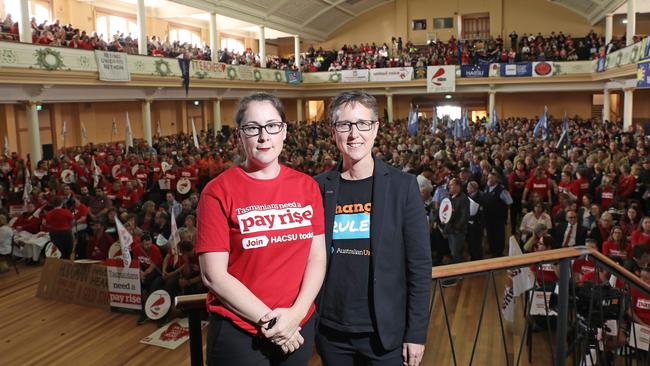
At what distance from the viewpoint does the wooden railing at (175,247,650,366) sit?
2.77 meters

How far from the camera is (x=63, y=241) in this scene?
1066 cm

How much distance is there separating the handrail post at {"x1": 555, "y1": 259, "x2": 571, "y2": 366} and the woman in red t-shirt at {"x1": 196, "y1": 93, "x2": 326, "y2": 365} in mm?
1727

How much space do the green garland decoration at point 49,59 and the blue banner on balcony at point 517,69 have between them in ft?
73.9

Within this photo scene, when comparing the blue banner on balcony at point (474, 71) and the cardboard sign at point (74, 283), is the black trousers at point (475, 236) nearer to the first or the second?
the cardboard sign at point (74, 283)

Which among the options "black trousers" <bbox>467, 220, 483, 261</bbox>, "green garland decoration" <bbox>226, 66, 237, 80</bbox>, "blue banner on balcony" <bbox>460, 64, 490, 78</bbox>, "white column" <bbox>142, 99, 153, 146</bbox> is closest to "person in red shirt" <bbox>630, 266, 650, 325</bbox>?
"black trousers" <bbox>467, 220, 483, 261</bbox>

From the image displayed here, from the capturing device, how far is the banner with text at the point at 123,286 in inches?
328

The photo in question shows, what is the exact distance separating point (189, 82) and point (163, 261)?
1607cm

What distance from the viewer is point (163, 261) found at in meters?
8.75

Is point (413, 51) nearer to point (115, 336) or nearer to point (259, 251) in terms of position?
point (115, 336)

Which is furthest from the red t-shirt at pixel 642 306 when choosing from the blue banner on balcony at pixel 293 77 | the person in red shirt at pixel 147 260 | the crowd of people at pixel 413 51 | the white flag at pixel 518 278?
the blue banner on balcony at pixel 293 77

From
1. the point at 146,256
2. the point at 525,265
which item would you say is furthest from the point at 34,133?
the point at 525,265

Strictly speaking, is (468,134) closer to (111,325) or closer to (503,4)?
(111,325)

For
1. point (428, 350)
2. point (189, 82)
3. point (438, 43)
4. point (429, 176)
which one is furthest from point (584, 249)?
point (438, 43)

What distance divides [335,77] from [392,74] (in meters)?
3.70
